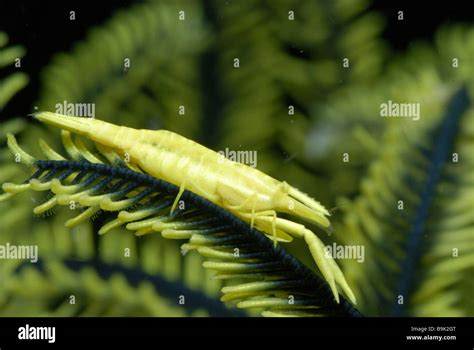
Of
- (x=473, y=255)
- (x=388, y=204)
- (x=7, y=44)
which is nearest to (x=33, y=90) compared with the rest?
(x=7, y=44)

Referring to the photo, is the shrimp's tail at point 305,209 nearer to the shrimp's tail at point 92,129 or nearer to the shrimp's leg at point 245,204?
the shrimp's leg at point 245,204

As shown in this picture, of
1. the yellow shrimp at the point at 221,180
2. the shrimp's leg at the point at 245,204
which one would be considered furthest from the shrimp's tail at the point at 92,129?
the shrimp's leg at the point at 245,204

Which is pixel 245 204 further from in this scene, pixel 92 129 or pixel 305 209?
pixel 92 129

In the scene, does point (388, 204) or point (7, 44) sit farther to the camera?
Result: point (7, 44)

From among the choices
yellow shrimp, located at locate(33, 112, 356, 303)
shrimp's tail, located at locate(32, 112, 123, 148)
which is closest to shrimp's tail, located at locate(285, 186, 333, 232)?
yellow shrimp, located at locate(33, 112, 356, 303)

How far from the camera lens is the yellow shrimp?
1.65ft

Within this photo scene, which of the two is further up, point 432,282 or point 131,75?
point 131,75

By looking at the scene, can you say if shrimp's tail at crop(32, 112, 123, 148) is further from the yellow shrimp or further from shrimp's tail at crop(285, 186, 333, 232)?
shrimp's tail at crop(285, 186, 333, 232)

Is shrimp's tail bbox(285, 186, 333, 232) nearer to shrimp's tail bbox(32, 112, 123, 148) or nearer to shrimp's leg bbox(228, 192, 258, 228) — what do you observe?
shrimp's leg bbox(228, 192, 258, 228)

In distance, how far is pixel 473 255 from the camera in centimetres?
64

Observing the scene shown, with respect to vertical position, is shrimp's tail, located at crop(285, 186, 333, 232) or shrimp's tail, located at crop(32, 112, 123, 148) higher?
shrimp's tail, located at crop(32, 112, 123, 148)

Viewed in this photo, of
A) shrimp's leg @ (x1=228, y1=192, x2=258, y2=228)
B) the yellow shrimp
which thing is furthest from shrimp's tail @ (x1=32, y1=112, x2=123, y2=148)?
shrimp's leg @ (x1=228, y1=192, x2=258, y2=228)
